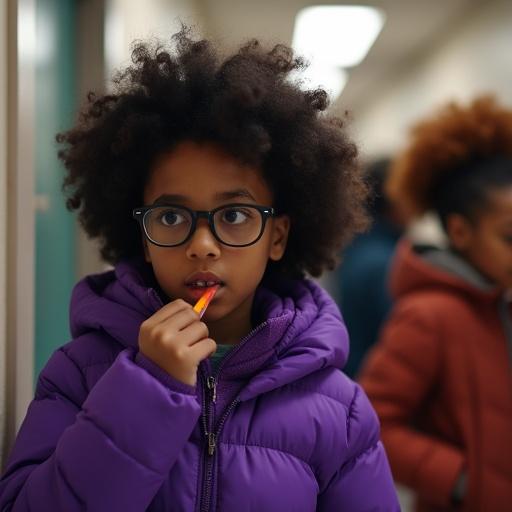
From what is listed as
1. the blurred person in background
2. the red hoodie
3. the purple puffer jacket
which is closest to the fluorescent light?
the blurred person in background

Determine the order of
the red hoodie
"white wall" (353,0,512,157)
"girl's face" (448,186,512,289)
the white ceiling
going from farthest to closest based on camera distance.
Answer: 1. the white ceiling
2. "white wall" (353,0,512,157)
3. "girl's face" (448,186,512,289)
4. the red hoodie

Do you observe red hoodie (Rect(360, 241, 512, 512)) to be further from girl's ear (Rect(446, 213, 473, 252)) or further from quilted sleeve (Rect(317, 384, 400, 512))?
quilted sleeve (Rect(317, 384, 400, 512))

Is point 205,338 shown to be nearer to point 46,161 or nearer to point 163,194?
point 163,194

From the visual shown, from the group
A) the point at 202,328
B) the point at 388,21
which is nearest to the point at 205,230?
the point at 202,328

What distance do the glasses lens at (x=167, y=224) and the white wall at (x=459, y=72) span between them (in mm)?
1948

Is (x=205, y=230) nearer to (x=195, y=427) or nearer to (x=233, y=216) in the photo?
(x=233, y=216)

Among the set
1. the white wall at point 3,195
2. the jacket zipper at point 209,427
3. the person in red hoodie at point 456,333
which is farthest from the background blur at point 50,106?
the jacket zipper at point 209,427

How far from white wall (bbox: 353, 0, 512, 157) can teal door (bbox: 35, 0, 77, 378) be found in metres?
1.44

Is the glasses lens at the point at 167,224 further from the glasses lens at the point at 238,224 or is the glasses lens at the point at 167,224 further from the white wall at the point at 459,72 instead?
the white wall at the point at 459,72

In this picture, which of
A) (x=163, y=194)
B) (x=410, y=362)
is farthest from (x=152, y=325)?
(x=410, y=362)

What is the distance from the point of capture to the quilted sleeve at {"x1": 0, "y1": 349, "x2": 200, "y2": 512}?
0.74 meters

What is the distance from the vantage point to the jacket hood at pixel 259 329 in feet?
2.92

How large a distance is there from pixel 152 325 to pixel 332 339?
0.92ft

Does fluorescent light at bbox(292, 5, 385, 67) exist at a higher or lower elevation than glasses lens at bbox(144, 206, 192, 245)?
higher
